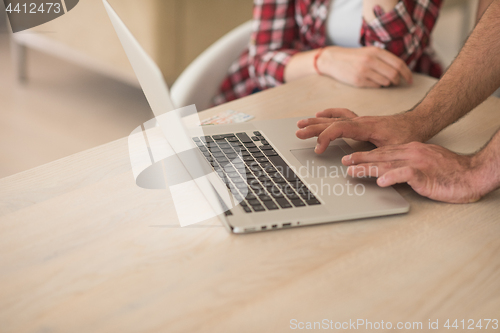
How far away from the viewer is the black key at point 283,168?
0.65 meters

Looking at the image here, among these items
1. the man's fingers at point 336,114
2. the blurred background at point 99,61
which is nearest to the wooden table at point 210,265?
the man's fingers at point 336,114

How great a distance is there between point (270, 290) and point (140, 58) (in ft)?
1.17

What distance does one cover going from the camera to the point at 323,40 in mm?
1372

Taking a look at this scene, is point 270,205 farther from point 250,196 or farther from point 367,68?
point 367,68

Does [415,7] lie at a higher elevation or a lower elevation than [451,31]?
higher

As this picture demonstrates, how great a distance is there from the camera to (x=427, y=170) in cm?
65

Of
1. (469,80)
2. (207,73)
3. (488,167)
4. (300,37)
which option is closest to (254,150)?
(488,167)

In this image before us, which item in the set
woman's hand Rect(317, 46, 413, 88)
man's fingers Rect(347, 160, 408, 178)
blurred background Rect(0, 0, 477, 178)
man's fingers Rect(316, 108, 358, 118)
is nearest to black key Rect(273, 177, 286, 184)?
man's fingers Rect(347, 160, 408, 178)

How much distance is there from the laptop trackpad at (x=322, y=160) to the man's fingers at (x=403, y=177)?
0.25 feet

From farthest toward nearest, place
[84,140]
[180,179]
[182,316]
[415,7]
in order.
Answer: [84,140] < [415,7] < [180,179] < [182,316]

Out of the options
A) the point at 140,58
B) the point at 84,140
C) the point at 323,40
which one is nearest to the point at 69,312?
the point at 140,58

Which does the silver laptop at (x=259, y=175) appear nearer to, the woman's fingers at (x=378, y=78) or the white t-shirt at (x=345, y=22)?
the woman's fingers at (x=378, y=78)

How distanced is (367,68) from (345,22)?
0.31m

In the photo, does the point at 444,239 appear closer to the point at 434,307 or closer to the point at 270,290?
the point at 434,307
